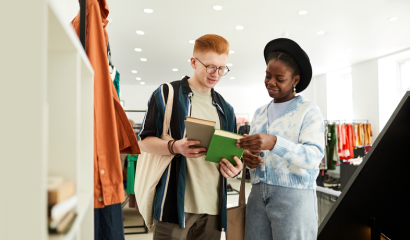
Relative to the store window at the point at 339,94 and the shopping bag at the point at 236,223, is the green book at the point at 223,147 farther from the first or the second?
the store window at the point at 339,94

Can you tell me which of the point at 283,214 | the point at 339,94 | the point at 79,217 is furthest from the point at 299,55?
the point at 339,94

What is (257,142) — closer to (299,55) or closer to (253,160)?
(253,160)

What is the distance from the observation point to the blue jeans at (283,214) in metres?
1.23

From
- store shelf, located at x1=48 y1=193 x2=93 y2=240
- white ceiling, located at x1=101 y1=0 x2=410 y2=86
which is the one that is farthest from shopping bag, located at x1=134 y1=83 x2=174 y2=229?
white ceiling, located at x1=101 y1=0 x2=410 y2=86

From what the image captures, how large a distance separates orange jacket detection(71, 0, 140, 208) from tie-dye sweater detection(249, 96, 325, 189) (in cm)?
68

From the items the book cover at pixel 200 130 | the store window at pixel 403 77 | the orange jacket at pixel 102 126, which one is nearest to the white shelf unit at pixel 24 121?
the orange jacket at pixel 102 126

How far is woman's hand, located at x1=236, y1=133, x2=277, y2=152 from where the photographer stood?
1175 millimetres

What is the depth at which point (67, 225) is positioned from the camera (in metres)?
0.45

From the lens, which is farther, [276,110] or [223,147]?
[276,110]

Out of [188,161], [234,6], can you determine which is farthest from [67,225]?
[234,6]

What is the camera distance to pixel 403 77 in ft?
24.7

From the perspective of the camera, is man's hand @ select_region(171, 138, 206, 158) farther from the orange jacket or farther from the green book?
the orange jacket

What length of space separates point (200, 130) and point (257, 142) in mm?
254

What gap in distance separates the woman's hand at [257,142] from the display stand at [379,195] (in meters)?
0.35
